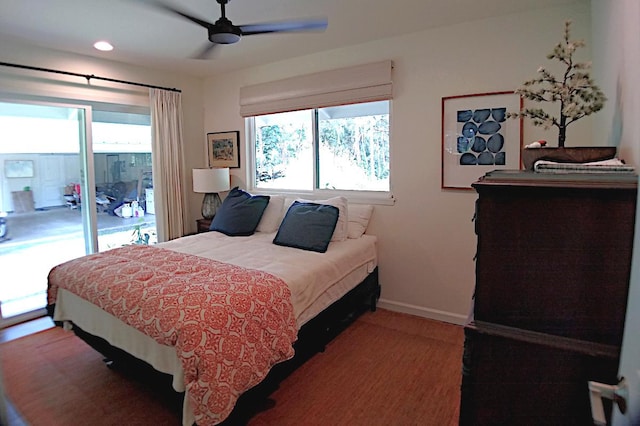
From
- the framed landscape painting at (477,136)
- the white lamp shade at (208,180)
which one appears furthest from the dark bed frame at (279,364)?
the white lamp shade at (208,180)

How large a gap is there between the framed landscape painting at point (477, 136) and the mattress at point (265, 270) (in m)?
0.98

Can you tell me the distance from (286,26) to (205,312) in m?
1.82

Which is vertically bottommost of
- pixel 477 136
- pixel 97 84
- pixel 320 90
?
pixel 477 136

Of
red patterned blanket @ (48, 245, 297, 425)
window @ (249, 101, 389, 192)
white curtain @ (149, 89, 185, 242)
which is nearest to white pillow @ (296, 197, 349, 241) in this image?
window @ (249, 101, 389, 192)

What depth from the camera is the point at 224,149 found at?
4723 mm

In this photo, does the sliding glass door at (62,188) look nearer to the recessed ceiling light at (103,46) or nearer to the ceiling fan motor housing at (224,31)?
the recessed ceiling light at (103,46)

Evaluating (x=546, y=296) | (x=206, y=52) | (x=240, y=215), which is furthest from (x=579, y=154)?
(x=240, y=215)

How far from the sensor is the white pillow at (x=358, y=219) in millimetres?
3498

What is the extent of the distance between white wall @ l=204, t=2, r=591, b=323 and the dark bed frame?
456mm

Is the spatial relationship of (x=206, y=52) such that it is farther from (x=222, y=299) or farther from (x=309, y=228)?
(x=222, y=299)

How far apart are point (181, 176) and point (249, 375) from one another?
10.8ft

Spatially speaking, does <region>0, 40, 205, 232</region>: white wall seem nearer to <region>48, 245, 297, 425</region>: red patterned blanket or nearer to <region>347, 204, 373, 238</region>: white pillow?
<region>48, 245, 297, 425</region>: red patterned blanket

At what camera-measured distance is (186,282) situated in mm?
2152

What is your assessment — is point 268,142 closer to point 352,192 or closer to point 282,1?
point 352,192
